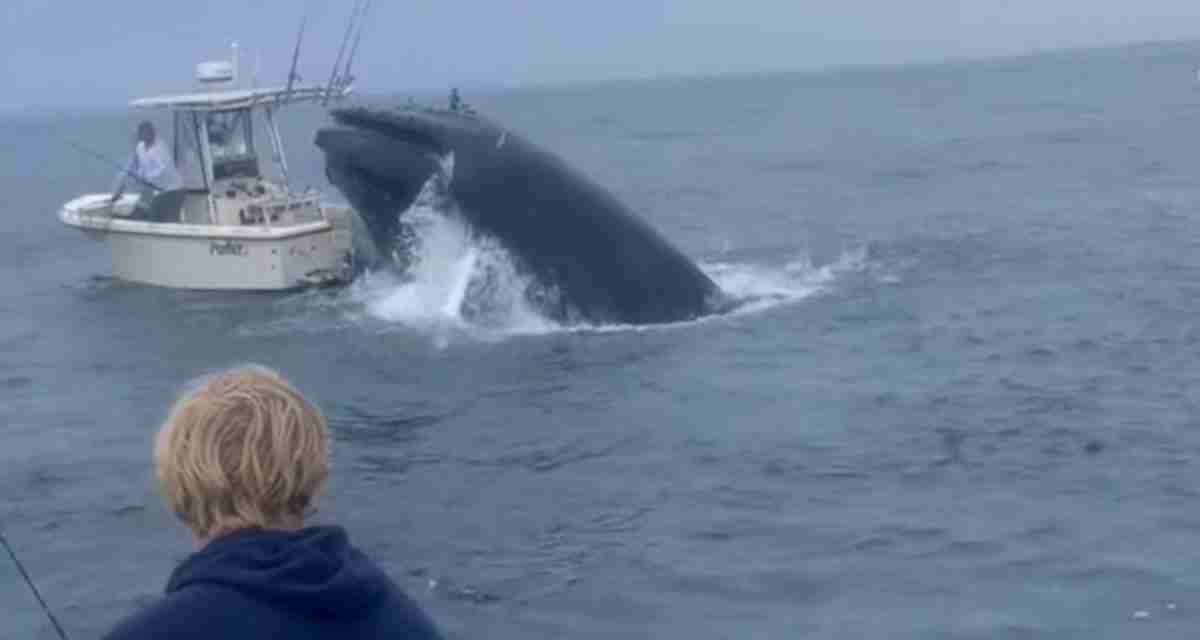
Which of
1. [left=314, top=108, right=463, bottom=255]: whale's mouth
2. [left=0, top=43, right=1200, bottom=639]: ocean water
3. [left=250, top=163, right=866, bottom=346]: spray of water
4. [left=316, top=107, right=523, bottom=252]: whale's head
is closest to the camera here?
[left=0, top=43, right=1200, bottom=639]: ocean water

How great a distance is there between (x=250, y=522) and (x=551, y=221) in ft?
60.6

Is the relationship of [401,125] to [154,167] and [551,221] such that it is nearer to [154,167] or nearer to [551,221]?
[551,221]

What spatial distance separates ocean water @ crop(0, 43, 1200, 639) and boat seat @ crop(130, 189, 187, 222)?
3.13 ft

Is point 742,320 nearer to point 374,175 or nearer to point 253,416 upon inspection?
point 374,175

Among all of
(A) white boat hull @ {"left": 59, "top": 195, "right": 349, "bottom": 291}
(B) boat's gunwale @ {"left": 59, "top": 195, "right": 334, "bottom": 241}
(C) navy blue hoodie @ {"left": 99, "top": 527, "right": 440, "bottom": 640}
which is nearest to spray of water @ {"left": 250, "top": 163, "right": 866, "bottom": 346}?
(A) white boat hull @ {"left": 59, "top": 195, "right": 349, "bottom": 291}

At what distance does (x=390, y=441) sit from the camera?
1741 centimetres

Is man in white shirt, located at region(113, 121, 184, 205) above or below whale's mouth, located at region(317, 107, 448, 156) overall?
below

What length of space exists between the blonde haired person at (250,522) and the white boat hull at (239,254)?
22116mm

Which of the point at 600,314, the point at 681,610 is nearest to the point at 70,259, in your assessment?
the point at 600,314

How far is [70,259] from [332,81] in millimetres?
10097

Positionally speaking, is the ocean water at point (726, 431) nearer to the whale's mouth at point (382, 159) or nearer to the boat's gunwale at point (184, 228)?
the whale's mouth at point (382, 159)

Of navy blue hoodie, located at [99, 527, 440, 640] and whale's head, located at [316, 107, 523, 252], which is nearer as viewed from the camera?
navy blue hoodie, located at [99, 527, 440, 640]

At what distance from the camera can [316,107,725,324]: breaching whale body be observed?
22.3 m

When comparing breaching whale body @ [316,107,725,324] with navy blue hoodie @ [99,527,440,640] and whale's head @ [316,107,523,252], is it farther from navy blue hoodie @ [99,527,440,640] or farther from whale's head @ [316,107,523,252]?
navy blue hoodie @ [99,527,440,640]
